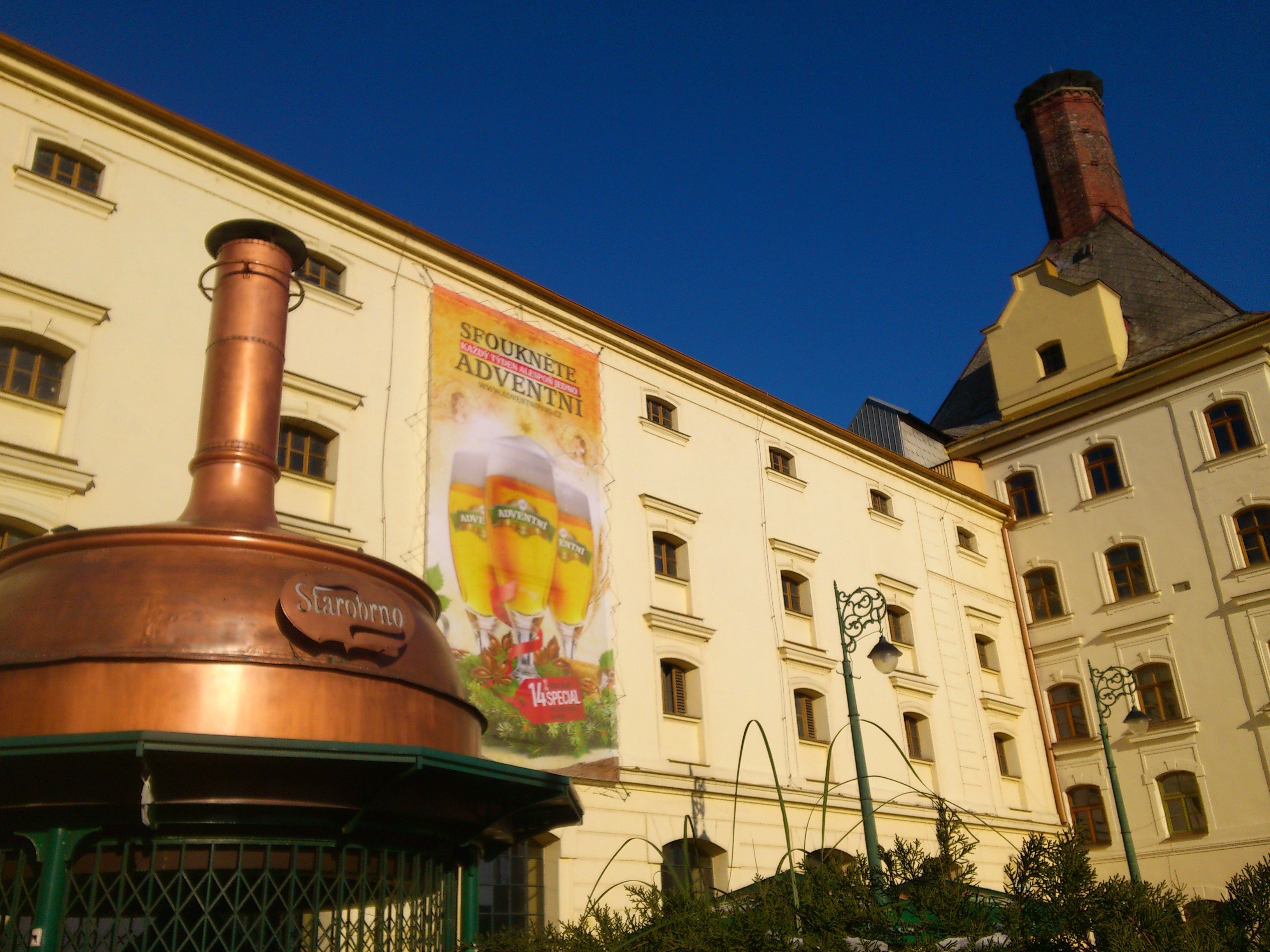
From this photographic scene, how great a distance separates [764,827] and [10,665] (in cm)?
1678

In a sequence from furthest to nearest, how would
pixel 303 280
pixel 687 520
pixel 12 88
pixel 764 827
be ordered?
pixel 687 520 < pixel 764 827 < pixel 303 280 < pixel 12 88

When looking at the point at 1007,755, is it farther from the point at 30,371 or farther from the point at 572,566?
the point at 30,371

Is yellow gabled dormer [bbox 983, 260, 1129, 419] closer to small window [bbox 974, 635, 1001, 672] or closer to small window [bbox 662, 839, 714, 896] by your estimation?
small window [bbox 974, 635, 1001, 672]

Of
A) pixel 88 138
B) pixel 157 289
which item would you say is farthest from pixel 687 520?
pixel 88 138

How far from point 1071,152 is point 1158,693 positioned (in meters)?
21.8

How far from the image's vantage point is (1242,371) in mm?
28016

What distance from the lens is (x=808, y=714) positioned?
77.0ft

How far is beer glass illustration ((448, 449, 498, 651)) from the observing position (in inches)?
693

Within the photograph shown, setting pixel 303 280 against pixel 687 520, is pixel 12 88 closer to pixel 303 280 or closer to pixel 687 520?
pixel 303 280

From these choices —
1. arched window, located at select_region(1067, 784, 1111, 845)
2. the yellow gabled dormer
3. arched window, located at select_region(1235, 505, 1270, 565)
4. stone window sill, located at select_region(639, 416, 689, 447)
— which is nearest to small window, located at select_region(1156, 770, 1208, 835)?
arched window, located at select_region(1067, 784, 1111, 845)

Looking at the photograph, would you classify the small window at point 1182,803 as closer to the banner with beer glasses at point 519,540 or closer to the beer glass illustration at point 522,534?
the banner with beer glasses at point 519,540

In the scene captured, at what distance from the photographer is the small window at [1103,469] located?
1176 inches

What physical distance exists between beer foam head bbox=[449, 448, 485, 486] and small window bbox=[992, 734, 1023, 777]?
616 inches

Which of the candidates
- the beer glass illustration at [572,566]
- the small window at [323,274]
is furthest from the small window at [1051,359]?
the small window at [323,274]
